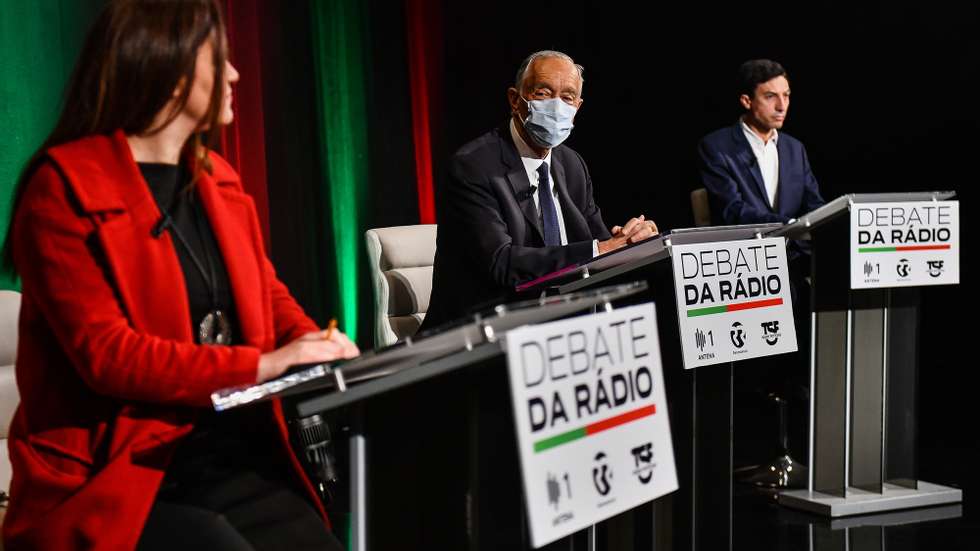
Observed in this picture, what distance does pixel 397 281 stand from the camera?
4406mm

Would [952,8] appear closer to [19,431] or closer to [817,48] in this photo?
[817,48]

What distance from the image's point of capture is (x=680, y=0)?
6555 mm

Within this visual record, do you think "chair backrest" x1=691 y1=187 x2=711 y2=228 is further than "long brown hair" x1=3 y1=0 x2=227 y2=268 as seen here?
Yes

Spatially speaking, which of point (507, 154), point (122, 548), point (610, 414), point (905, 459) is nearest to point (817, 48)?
point (905, 459)

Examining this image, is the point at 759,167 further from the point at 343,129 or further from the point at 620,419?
the point at 620,419

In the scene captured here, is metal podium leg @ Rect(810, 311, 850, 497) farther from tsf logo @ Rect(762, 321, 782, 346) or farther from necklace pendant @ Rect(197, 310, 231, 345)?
necklace pendant @ Rect(197, 310, 231, 345)

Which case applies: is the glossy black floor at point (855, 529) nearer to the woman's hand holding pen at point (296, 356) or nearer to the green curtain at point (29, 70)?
the woman's hand holding pen at point (296, 356)

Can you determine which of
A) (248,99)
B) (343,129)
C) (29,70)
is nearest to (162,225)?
(29,70)

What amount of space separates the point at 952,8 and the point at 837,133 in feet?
2.75

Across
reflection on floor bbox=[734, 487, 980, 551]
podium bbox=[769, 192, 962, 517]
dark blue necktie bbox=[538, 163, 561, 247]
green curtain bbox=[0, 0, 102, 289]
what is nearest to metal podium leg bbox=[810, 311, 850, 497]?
podium bbox=[769, 192, 962, 517]

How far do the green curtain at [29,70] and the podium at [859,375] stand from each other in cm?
272

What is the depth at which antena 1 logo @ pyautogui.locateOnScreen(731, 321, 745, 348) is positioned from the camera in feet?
9.56

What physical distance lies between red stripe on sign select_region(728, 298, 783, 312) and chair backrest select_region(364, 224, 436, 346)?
1658 mm

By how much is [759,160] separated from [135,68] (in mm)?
3699
